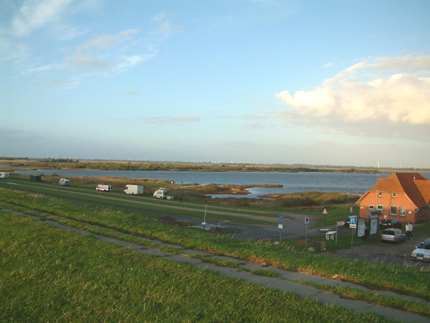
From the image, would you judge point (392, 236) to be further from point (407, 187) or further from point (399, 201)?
point (407, 187)

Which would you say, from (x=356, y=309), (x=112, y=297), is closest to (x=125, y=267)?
(x=112, y=297)

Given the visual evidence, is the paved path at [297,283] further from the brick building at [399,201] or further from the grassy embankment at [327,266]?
the brick building at [399,201]

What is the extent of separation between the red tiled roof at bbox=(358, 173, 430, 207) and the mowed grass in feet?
141

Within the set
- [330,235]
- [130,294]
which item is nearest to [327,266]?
[130,294]

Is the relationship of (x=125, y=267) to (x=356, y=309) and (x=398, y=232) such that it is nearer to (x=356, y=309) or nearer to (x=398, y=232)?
(x=356, y=309)

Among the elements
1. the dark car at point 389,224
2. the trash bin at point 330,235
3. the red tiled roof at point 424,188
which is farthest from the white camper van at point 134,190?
the red tiled roof at point 424,188

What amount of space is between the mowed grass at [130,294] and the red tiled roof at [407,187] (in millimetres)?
42953

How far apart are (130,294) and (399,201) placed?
148 ft

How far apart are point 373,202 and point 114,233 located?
41016 millimetres

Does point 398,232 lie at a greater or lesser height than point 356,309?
lesser

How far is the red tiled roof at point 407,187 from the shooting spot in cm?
4441

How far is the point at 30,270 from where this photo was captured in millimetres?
9391

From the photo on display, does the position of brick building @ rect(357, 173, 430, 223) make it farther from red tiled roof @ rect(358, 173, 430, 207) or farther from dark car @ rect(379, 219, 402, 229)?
dark car @ rect(379, 219, 402, 229)

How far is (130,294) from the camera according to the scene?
7.55 meters
